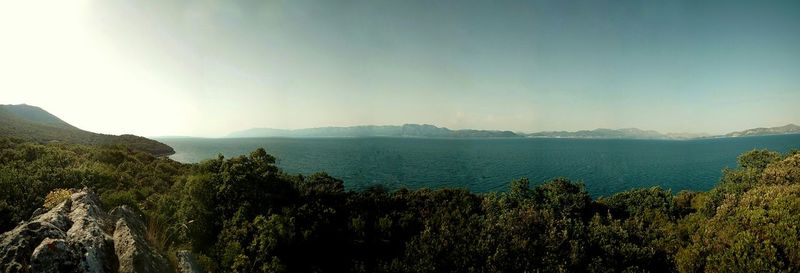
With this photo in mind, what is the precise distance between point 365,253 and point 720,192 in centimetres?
3676

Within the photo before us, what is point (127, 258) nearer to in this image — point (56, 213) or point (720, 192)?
point (56, 213)

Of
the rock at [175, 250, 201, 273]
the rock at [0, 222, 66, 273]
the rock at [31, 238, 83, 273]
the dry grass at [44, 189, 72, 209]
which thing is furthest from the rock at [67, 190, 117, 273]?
the dry grass at [44, 189, 72, 209]

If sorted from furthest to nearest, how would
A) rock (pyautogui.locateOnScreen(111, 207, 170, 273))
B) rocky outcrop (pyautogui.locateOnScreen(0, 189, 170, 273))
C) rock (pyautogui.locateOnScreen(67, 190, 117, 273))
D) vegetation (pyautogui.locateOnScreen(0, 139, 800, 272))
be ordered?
1. vegetation (pyautogui.locateOnScreen(0, 139, 800, 272))
2. rock (pyautogui.locateOnScreen(111, 207, 170, 273))
3. rock (pyautogui.locateOnScreen(67, 190, 117, 273))
4. rocky outcrop (pyautogui.locateOnScreen(0, 189, 170, 273))

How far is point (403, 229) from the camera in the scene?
28.7m

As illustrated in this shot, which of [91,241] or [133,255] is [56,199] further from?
[133,255]

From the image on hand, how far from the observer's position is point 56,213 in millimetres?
11367

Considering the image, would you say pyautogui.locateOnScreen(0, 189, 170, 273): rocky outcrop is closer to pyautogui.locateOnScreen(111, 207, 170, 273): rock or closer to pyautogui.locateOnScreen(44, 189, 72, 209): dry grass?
pyautogui.locateOnScreen(111, 207, 170, 273): rock

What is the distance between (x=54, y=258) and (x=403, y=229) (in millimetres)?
23051

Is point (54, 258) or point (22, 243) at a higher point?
point (22, 243)

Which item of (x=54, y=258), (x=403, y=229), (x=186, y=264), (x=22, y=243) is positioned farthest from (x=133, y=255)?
(x=403, y=229)

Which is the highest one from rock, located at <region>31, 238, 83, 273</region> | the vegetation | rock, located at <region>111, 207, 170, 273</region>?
rock, located at <region>31, 238, 83, 273</region>

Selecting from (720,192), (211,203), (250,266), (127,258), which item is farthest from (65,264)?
(720,192)

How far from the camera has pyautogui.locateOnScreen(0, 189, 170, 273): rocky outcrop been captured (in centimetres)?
812

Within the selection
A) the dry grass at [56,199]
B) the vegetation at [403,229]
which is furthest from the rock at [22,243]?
the dry grass at [56,199]
